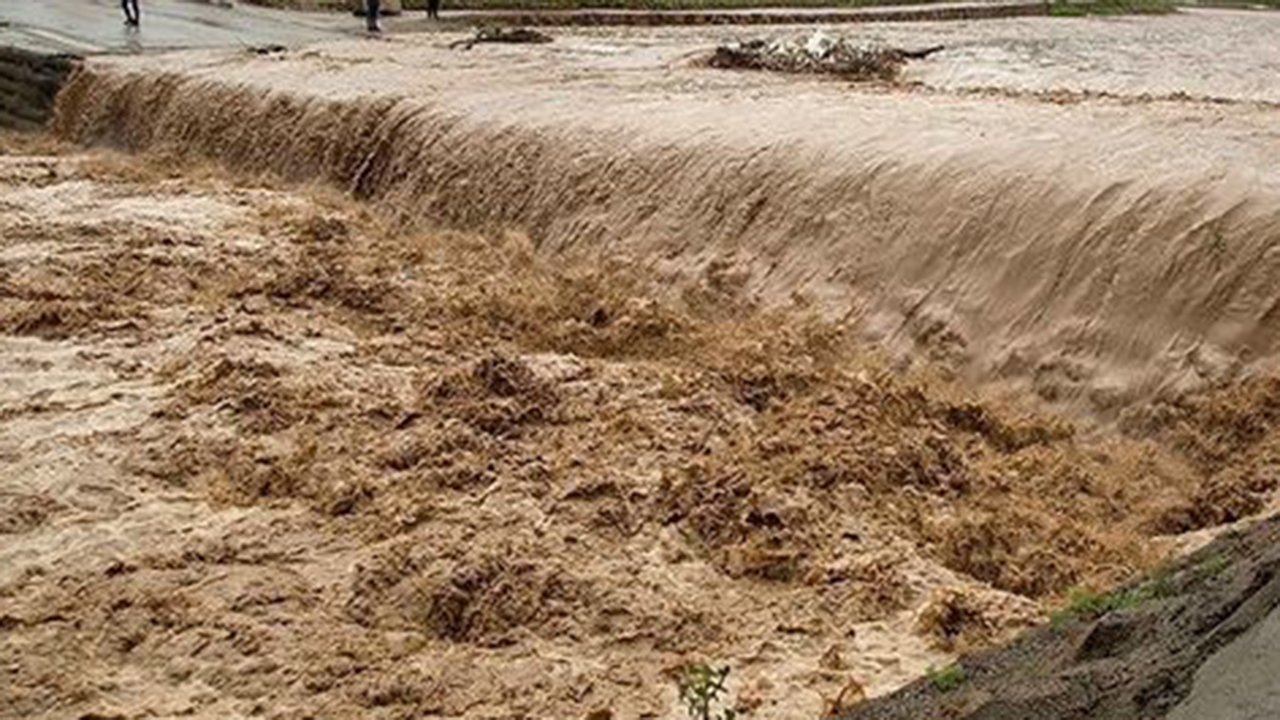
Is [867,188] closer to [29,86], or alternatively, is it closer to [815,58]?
[815,58]

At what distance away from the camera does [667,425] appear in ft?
26.0

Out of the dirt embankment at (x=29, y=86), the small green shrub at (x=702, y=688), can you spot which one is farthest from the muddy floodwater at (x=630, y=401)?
the dirt embankment at (x=29, y=86)

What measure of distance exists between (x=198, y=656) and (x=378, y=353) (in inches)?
138

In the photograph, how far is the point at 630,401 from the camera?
27.2ft

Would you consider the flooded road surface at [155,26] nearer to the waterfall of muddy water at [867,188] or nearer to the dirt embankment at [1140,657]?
the waterfall of muddy water at [867,188]

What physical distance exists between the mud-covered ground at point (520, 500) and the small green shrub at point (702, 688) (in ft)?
0.29

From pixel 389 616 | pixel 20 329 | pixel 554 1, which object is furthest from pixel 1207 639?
pixel 554 1

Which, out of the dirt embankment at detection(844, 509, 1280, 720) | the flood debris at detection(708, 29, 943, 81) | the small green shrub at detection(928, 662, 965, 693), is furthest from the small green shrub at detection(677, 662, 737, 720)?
the flood debris at detection(708, 29, 943, 81)

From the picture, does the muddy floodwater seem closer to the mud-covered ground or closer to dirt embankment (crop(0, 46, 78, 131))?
the mud-covered ground

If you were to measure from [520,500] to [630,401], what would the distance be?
4.21ft

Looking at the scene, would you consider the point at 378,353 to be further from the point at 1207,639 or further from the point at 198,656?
the point at 1207,639

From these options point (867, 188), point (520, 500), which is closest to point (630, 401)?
point (520, 500)

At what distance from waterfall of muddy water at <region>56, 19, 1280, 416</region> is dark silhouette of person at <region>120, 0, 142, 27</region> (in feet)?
17.3

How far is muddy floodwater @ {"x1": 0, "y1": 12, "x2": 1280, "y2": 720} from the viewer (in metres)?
6.01
